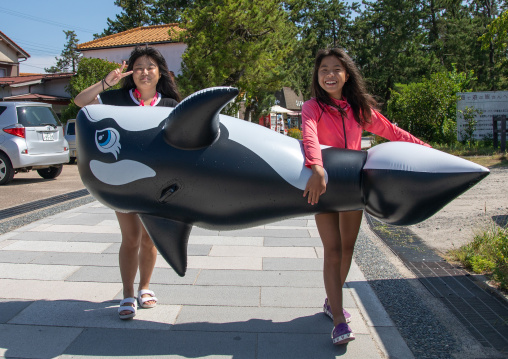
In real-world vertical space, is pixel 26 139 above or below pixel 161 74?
below

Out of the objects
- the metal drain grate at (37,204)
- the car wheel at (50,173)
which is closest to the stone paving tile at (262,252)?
the metal drain grate at (37,204)

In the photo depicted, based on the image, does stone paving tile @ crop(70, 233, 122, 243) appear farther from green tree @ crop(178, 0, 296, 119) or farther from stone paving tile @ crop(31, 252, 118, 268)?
green tree @ crop(178, 0, 296, 119)

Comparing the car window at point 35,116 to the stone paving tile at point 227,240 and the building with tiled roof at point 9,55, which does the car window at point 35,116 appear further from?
the building with tiled roof at point 9,55

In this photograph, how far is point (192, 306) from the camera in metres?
3.25

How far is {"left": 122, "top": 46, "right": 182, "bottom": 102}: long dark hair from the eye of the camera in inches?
120

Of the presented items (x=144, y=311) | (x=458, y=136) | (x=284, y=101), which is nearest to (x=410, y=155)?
(x=144, y=311)

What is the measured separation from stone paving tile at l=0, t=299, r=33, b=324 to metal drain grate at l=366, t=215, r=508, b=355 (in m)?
2.96

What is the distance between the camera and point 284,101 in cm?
4678

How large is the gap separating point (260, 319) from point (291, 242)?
2072 mm

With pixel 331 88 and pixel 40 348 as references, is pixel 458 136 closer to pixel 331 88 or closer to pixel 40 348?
pixel 331 88

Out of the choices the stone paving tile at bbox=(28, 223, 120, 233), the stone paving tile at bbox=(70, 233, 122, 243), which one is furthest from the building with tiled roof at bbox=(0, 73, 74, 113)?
the stone paving tile at bbox=(70, 233, 122, 243)

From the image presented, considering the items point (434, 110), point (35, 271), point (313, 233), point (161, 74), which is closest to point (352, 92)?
point (161, 74)

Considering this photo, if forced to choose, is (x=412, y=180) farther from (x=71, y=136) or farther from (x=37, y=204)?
(x=71, y=136)

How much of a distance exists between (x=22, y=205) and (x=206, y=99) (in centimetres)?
642
